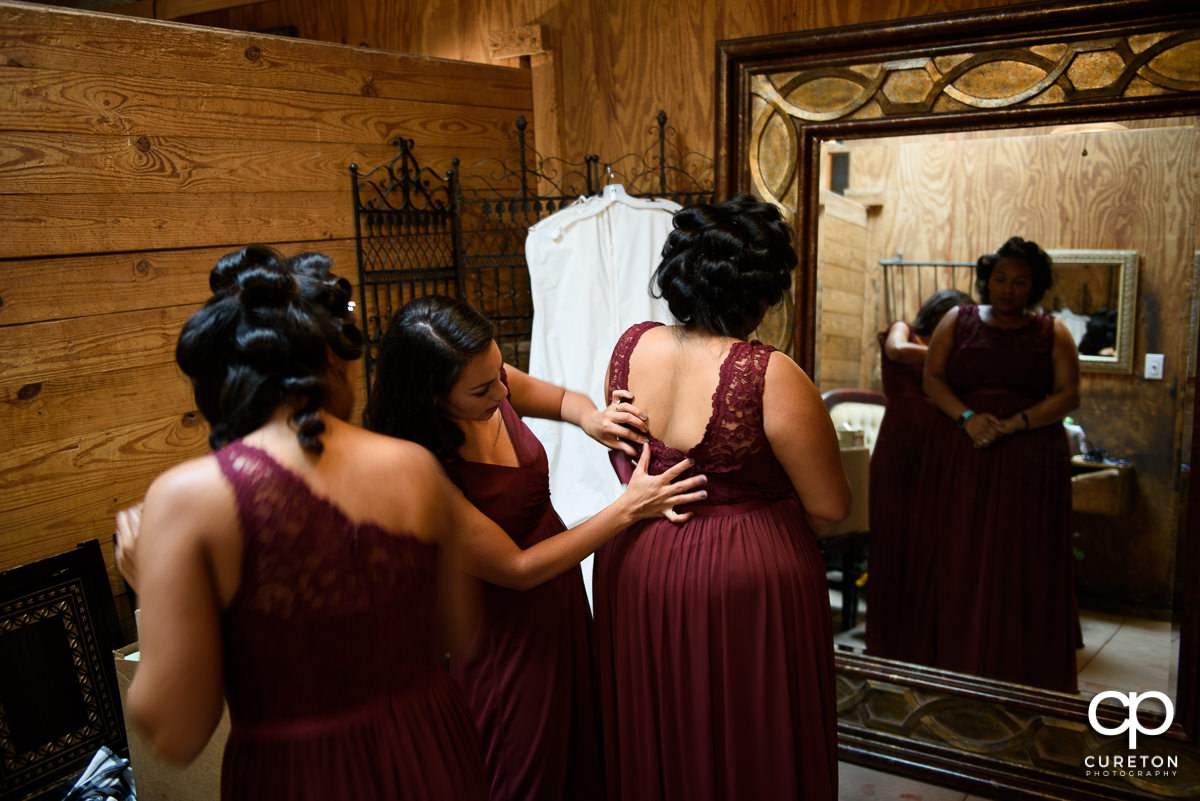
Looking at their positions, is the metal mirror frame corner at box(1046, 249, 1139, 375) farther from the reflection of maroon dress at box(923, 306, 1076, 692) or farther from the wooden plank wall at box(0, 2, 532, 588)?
the wooden plank wall at box(0, 2, 532, 588)

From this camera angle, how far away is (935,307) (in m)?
2.49

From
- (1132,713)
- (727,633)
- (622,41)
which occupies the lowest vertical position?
(1132,713)

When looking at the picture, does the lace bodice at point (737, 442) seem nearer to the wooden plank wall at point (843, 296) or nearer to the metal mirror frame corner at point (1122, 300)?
the wooden plank wall at point (843, 296)

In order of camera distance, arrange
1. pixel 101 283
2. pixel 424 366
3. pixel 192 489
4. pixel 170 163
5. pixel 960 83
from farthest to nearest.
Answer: pixel 960 83 < pixel 170 163 < pixel 101 283 < pixel 424 366 < pixel 192 489

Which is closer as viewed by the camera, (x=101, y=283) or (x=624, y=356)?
(x=624, y=356)

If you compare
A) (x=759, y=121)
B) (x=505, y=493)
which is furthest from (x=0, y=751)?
(x=759, y=121)

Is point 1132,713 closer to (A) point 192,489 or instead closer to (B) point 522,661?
(B) point 522,661

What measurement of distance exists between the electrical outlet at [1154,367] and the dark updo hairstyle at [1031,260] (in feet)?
0.95

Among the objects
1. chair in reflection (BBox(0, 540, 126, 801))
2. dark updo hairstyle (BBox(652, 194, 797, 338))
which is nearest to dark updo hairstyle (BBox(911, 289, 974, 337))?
dark updo hairstyle (BBox(652, 194, 797, 338))

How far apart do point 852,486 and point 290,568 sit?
1939mm

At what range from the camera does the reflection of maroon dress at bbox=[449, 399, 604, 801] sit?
1831mm

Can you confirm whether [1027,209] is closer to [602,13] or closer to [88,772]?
[602,13]

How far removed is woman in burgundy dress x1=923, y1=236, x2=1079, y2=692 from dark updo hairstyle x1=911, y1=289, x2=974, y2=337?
21mm

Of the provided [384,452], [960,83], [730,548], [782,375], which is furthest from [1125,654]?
[384,452]
